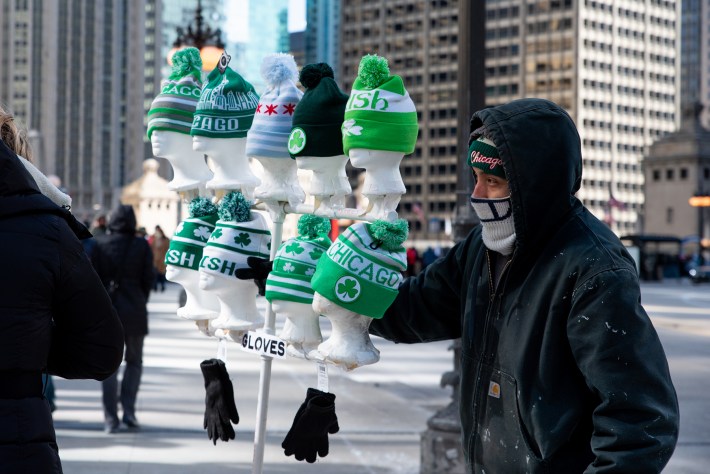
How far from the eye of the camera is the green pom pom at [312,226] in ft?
12.6

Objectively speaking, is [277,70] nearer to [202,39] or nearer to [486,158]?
[486,158]

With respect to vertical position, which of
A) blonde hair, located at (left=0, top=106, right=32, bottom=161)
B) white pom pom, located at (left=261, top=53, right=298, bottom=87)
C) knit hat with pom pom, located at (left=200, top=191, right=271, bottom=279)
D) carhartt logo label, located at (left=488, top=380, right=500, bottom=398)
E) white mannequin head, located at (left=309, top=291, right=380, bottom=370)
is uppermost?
white pom pom, located at (left=261, top=53, right=298, bottom=87)

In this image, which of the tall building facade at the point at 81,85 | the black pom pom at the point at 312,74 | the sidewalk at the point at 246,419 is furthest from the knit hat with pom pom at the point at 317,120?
the tall building facade at the point at 81,85

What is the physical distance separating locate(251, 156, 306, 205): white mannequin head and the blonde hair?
36.1 inches

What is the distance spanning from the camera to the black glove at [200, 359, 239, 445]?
12.9ft

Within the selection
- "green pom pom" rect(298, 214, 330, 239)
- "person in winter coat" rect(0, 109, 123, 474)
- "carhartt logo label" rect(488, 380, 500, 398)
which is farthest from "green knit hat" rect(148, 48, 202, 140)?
"carhartt logo label" rect(488, 380, 500, 398)

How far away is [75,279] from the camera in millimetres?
2943

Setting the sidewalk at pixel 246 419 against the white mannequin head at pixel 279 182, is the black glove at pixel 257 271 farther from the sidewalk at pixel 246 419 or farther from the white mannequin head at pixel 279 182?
the sidewalk at pixel 246 419

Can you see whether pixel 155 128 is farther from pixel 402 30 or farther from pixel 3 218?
pixel 402 30

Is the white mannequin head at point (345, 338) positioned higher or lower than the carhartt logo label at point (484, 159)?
lower

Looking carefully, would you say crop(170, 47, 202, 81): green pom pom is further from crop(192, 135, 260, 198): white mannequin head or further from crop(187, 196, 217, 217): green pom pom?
crop(187, 196, 217, 217): green pom pom

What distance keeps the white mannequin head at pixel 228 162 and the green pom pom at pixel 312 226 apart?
43 cm

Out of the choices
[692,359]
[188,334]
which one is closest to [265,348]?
[692,359]

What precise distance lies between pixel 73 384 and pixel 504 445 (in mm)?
8783
